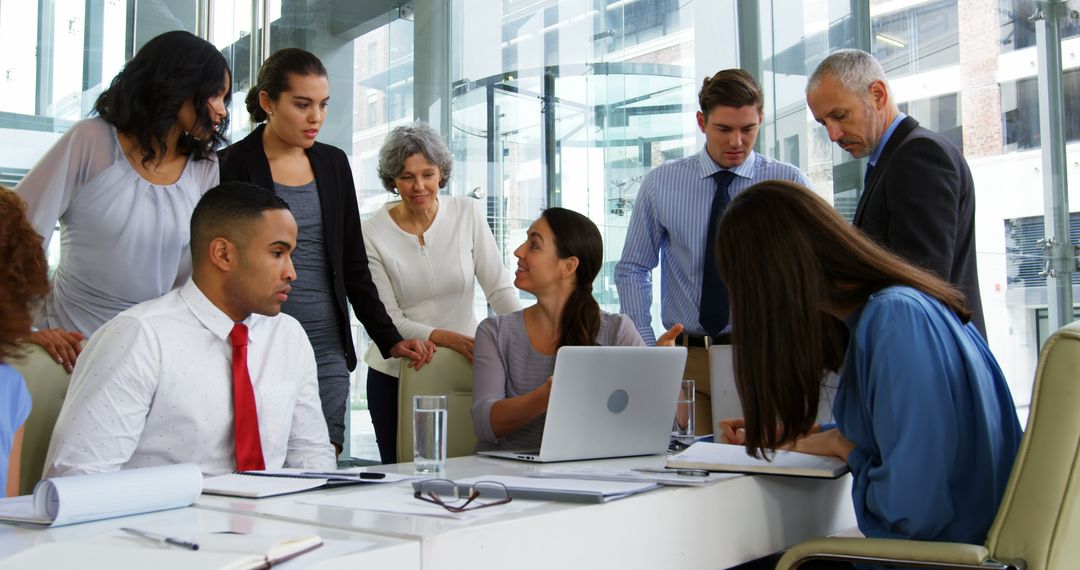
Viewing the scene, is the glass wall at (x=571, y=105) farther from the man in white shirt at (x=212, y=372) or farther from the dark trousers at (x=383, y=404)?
the man in white shirt at (x=212, y=372)

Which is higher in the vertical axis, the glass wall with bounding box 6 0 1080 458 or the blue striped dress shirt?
the glass wall with bounding box 6 0 1080 458

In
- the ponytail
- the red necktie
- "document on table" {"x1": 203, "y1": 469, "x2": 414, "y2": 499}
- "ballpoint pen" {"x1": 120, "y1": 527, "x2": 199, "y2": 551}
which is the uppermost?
the ponytail

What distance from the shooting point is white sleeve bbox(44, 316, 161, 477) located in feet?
5.72

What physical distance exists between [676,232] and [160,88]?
58.7 inches

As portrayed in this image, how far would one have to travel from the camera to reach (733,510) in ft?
5.17

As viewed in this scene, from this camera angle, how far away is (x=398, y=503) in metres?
1.37

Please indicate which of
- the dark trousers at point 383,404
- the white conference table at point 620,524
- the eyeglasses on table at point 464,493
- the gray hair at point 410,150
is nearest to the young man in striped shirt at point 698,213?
the gray hair at point 410,150

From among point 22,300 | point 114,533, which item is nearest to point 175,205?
point 22,300

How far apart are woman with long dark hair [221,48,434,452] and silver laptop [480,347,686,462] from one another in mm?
795

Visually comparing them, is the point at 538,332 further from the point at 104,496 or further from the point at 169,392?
the point at 104,496

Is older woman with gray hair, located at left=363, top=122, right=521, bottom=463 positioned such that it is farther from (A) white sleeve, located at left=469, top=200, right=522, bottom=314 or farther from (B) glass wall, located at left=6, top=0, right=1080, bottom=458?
(B) glass wall, located at left=6, top=0, right=1080, bottom=458

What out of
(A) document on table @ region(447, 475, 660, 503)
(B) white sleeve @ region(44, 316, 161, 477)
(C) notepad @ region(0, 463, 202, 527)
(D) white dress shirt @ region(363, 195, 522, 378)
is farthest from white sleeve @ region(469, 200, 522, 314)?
(C) notepad @ region(0, 463, 202, 527)

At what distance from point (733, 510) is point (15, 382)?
1250 millimetres

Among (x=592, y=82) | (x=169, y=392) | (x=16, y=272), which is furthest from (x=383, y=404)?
(x=592, y=82)
